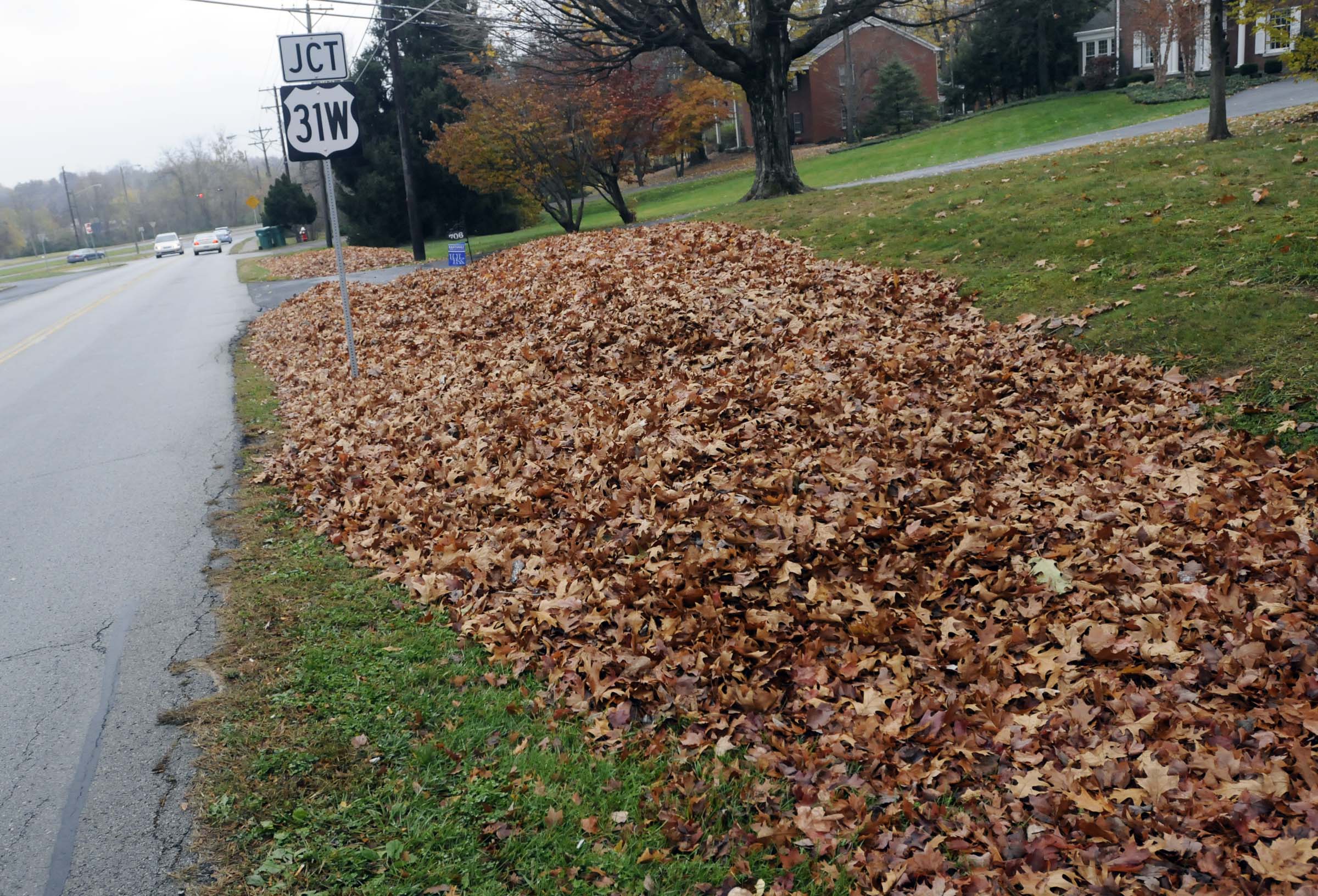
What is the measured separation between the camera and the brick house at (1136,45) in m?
40.5

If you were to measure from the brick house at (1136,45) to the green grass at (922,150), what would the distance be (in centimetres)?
417

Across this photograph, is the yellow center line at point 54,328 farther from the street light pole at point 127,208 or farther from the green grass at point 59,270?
the street light pole at point 127,208

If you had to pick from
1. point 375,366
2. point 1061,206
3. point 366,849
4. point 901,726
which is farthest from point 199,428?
point 1061,206

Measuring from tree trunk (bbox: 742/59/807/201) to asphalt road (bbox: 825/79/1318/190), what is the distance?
154 inches

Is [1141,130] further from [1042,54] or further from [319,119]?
[319,119]

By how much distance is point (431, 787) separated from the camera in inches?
149

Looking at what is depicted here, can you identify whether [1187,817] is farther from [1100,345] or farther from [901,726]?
[1100,345]

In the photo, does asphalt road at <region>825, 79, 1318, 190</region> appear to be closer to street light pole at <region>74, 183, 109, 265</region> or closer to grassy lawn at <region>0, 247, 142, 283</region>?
grassy lawn at <region>0, 247, 142, 283</region>

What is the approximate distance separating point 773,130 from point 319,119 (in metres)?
12.0

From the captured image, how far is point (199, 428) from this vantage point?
1005cm

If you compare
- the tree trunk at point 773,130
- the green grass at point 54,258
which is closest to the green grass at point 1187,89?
the tree trunk at point 773,130

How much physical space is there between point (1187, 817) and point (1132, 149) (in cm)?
1483

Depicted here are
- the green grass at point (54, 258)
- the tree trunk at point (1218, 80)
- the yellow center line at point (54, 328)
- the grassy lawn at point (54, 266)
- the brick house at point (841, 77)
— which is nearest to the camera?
the tree trunk at point (1218, 80)

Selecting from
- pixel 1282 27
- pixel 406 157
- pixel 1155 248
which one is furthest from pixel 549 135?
pixel 1155 248
